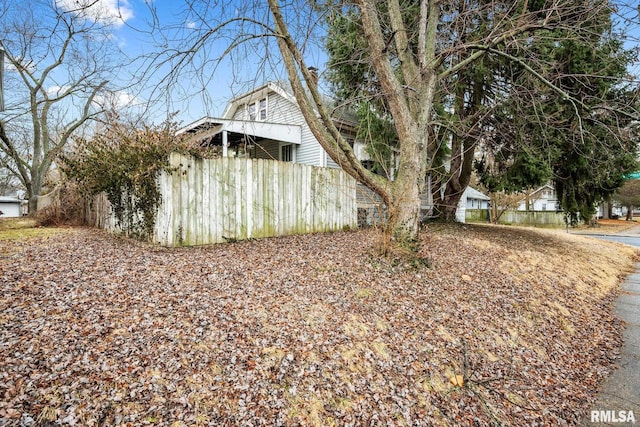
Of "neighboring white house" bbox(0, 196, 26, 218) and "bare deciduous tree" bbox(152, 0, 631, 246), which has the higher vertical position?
"bare deciduous tree" bbox(152, 0, 631, 246)

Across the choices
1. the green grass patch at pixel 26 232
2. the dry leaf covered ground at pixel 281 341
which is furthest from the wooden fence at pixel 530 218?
the green grass patch at pixel 26 232

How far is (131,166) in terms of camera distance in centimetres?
555

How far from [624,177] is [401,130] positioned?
7.48 m

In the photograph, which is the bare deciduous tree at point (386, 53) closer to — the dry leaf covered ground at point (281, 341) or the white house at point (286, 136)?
the dry leaf covered ground at point (281, 341)

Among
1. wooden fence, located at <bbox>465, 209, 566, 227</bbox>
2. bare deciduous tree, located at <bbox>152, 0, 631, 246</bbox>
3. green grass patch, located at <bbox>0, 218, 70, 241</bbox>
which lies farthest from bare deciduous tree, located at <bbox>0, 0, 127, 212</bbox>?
wooden fence, located at <bbox>465, 209, 566, 227</bbox>

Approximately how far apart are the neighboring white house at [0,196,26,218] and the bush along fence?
17.0 meters

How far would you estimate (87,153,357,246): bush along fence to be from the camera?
17.2ft

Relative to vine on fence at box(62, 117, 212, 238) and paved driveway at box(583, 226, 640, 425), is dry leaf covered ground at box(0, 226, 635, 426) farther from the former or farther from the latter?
vine on fence at box(62, 117, 212, 238)

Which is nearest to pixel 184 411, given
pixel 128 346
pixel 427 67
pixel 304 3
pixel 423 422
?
pixel 128 346

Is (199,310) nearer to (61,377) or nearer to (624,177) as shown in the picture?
(61,377)

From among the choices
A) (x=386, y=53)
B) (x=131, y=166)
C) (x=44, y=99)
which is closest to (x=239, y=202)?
(x=131, y=166)

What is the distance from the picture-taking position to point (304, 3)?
4305 mm

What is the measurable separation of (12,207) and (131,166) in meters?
21.3

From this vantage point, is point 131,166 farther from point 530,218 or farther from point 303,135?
point 530,218
